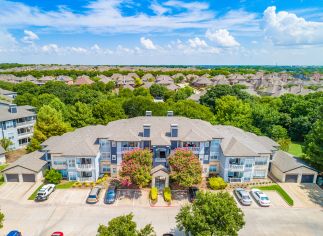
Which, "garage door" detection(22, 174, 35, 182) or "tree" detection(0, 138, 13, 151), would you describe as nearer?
"garage door" detection(22, 174, 35, 182)

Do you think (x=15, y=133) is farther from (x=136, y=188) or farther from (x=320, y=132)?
(x=320, y=132)

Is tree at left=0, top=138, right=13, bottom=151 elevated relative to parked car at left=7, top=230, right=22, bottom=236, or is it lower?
elevated

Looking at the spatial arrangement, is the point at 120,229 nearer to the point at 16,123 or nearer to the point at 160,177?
the point at 160,177

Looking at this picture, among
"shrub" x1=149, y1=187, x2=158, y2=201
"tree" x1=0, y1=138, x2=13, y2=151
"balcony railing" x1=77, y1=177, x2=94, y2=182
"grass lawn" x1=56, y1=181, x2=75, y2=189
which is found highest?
"tree" x1=0, y1=138, x2=13, y2=151

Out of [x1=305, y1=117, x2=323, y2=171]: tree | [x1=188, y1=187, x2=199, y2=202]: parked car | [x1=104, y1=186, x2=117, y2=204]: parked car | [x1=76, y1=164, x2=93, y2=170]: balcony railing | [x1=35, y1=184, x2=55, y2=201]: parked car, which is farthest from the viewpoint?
[x1=305, y1=117, x2=323, y2=171]: tree

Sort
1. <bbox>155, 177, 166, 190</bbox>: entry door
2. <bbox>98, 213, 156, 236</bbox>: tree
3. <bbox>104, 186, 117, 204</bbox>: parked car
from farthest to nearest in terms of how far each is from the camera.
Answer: <bbox>155, 177, 166, 190</bbox>: entry door
<bbox>104, 186, 117, 204</bbox>: parked car
<bbox>98, 213, 156, 236</bbox>: tree

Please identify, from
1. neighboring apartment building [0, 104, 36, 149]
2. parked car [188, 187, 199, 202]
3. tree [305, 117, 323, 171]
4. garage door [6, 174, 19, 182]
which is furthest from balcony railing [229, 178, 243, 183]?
neighboring apartment building [0, 104, 36, 149]

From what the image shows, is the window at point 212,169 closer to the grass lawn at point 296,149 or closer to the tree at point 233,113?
the tree at point 233,113

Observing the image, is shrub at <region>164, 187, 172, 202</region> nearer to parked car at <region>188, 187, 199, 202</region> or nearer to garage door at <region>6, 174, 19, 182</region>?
parked car at <region>188, 187, 199, 202</region>
